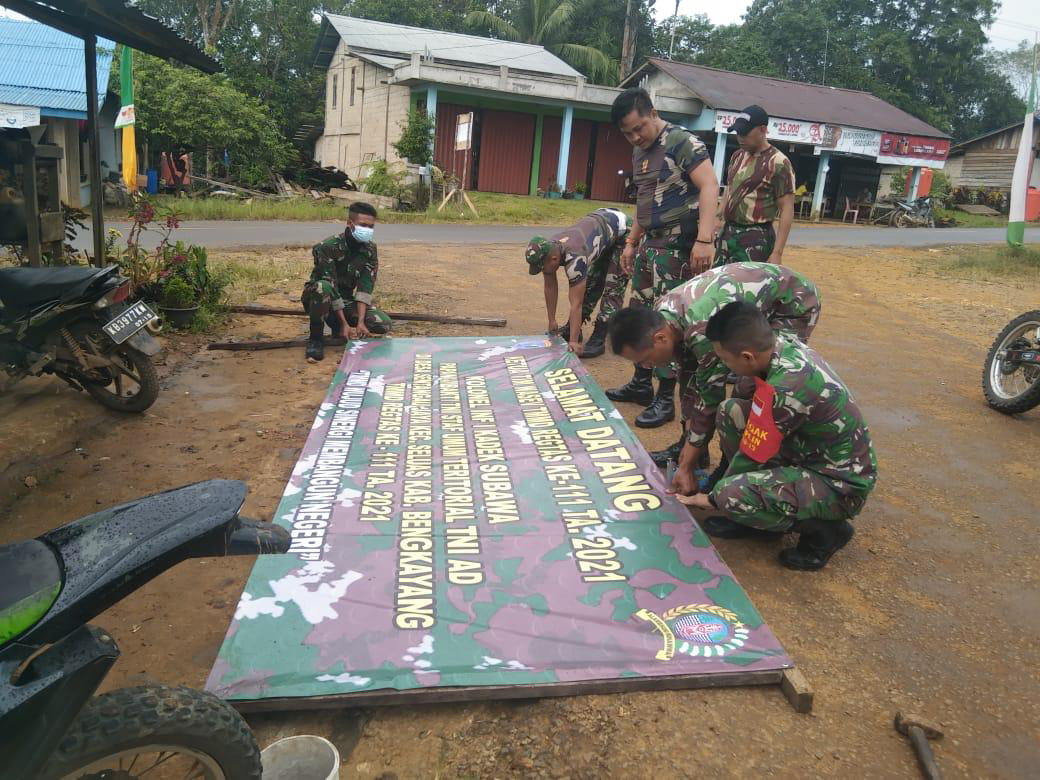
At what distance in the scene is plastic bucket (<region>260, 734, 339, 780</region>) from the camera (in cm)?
179

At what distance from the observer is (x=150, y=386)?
4.15m

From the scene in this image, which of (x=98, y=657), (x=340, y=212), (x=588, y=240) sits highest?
(x=588, y=240)

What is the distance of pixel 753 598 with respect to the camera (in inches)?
105

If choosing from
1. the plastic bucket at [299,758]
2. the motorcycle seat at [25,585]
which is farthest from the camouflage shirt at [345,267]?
the motorcycle seat at [25,585]

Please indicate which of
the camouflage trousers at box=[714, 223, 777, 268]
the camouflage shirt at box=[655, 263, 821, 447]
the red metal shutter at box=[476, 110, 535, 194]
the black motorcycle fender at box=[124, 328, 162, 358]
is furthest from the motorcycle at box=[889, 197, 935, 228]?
the black motorcycle fender at box=[124, 328, 162, 358]

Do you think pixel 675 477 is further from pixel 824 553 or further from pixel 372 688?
pixel 372 688

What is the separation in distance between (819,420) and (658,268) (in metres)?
1.97

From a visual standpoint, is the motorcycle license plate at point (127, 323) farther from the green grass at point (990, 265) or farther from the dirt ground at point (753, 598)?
the green grass at point (990, 265)

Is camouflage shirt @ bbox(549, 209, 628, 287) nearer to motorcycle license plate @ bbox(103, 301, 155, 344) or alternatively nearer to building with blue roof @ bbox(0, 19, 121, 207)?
motorcycle license plate @ bbox(103, 301, 155, 344)

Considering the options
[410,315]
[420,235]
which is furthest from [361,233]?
[420,235]

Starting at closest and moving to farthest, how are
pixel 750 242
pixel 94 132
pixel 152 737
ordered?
pixel 152 737 → pixel 750 242 → pixel 94 132

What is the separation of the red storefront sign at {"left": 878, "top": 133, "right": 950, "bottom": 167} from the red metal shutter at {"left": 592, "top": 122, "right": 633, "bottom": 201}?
7.42 metres

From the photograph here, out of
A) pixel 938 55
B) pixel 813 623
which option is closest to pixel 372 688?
pixel 813 623

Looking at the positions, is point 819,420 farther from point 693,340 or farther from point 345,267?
point 345,267
